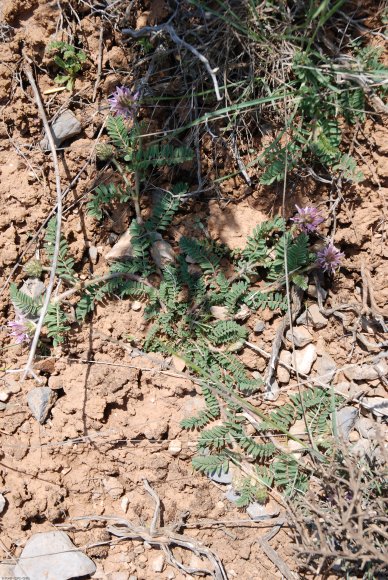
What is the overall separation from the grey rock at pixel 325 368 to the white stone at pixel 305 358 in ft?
0.12

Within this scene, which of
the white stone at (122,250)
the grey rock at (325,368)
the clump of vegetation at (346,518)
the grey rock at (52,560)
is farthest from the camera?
the white stone at (122,250)

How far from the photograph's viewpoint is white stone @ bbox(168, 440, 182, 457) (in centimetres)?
299

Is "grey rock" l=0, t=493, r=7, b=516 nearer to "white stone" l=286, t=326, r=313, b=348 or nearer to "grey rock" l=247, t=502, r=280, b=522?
"grey rock" l=247, t=502, r=280, b=522

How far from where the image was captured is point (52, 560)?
9.31 feet

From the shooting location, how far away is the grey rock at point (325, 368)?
3.04 meters

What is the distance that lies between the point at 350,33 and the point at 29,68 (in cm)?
169

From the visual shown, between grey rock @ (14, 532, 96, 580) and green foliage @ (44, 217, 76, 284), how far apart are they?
1.32m

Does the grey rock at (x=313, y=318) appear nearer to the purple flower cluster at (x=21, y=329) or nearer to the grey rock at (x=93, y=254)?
the grey rock at (x=93, y=254)

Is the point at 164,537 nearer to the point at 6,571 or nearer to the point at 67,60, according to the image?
the point at 6,571

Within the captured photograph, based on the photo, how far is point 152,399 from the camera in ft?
10.1

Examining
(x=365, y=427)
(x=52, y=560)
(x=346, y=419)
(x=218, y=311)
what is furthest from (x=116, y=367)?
(x=365, y=427)

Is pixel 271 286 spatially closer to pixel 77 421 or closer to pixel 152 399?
pixel 152 399

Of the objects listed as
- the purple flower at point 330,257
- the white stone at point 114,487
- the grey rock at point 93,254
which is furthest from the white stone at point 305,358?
the grey rock at point 93,254

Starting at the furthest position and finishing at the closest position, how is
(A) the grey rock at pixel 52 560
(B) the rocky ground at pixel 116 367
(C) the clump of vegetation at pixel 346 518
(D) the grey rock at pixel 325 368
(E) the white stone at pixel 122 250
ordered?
1. (E) the white stone at pixel 122 250
2. (D) the grey rock at pixel 325 368
3. (B) the rocky ground at pixel 116 367
4. (A) the grey rock at pixel 52 560
5. (C) the clump of vegetation at pixel 346 518
